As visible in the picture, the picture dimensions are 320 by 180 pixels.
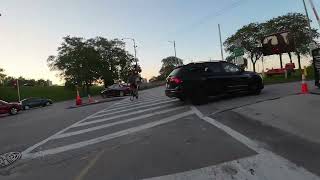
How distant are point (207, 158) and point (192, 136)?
2.40 meters

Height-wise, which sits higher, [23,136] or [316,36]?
[316,36]

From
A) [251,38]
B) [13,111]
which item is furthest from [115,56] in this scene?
[13,111]

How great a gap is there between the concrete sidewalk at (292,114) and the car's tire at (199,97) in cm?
301

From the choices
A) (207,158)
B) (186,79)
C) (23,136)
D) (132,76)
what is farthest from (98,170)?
(132,76)

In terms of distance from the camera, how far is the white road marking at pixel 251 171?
21.7 ft

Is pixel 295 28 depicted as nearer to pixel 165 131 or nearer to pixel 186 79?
pixel 186 79

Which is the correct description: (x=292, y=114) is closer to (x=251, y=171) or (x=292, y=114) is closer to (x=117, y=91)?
(x=251, y=171)

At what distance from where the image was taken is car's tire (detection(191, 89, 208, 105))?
1770cm

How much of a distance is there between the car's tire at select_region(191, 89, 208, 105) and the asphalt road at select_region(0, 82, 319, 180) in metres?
3.15

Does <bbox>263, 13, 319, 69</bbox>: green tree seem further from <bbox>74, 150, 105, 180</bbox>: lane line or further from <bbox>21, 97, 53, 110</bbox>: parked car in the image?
<bbox>74, 150, 105, 180</bbox>: lane line

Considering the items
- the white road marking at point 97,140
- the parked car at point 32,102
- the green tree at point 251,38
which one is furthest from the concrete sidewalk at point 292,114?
the green tree at point 251,38

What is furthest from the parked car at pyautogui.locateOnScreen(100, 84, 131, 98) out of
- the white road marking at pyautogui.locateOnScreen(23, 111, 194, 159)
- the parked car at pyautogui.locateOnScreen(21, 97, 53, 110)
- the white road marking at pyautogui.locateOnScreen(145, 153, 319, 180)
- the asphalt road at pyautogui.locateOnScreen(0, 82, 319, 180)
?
the white road marking at pyautogui.locateOnScreen(145, 153, 319, 180)

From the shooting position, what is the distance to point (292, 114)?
12.0 metres

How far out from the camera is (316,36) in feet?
276
